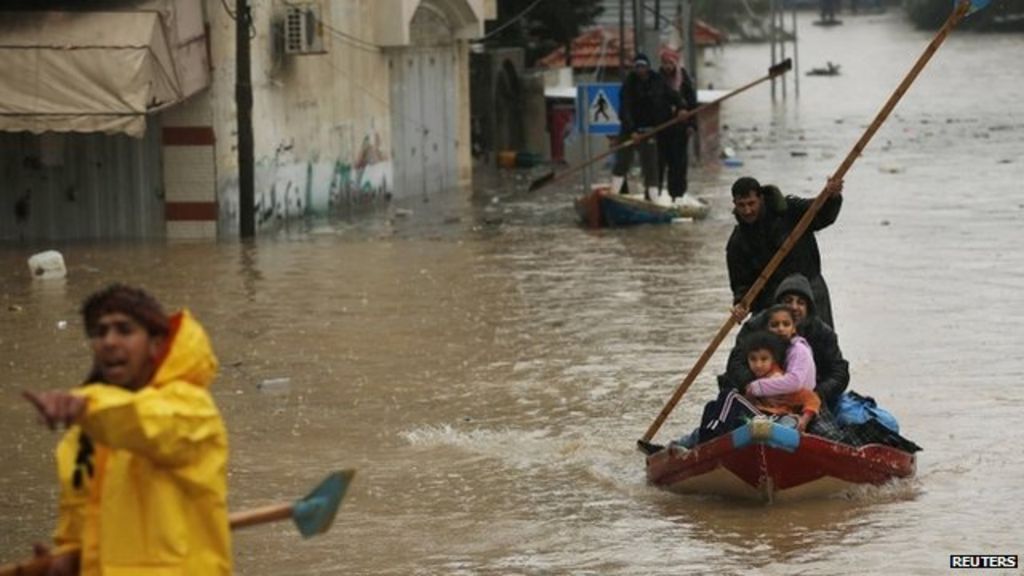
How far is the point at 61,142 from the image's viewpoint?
2498 cm

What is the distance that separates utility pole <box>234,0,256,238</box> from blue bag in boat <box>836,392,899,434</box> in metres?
14.1

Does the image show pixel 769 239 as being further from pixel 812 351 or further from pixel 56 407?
pixel 56 407

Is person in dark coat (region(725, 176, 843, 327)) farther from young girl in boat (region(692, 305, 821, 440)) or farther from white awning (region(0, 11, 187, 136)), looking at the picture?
white awning (region(0, 11, 187, 136))

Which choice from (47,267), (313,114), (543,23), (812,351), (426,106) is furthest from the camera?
(543,23)

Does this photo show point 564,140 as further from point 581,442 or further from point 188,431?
point 188,431

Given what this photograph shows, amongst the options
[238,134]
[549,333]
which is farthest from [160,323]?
[238,134]

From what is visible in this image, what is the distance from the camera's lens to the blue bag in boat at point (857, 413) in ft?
37.5

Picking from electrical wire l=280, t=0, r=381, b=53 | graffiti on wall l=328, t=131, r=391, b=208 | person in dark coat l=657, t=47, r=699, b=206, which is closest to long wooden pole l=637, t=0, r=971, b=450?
person in dark coat l=657, t=47, r=699, b=206

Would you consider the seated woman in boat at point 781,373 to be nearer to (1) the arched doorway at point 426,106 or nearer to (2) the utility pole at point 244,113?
(2) the utility pole at point 244,113

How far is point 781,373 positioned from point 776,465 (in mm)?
439

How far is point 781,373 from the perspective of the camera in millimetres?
11156

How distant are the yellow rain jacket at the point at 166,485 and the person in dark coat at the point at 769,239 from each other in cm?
679

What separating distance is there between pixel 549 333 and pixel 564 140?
77.3 ft

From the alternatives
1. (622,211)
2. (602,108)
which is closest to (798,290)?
(622,211)
